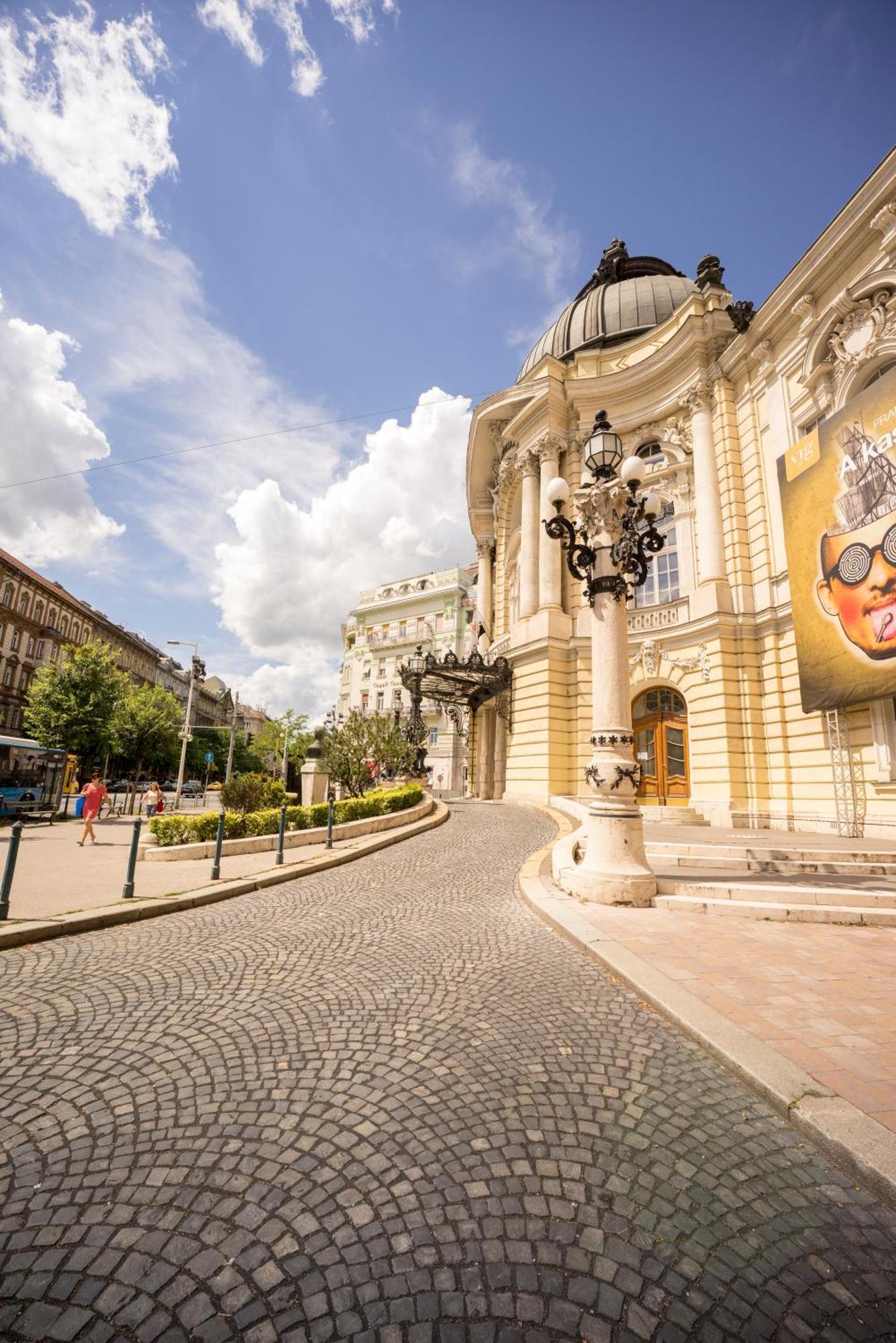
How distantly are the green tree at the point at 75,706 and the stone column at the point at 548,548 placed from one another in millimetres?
21103

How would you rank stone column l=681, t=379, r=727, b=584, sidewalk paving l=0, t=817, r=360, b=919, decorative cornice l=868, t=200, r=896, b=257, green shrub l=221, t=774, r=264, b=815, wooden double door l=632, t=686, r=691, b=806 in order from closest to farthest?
sidewalk paving l=0, t=817, r=360, b=919 → decorative cornice l=868, t=200, r=896, b=257 → green shrub l=221, t=774, r=264, b=815 → stone column l=681, t=379, r=727, b=584 → wooden double door l=632, t=686, r=691, b=806

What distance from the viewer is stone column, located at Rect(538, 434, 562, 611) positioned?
71.4 ft

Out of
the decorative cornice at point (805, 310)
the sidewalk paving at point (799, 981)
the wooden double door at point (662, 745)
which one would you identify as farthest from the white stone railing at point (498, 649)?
the sidewalk paving at point (799, 981)

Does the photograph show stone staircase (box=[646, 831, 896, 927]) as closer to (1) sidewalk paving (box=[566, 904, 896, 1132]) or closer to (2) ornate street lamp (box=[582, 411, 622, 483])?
(1) sidewalk paving (box=[566, 904, 896, 1132])

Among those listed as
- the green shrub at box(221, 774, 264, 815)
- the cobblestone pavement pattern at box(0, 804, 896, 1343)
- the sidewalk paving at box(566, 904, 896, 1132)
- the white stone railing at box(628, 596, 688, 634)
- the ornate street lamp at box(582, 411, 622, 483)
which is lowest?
the cobblestone pavement pattern at box(0, 804, 896, 1343)

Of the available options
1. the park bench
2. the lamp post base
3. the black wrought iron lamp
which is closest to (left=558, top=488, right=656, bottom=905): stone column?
the lamp post base

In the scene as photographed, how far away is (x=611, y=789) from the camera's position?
7578 mm

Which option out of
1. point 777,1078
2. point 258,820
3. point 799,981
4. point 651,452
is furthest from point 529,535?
point 777,1078

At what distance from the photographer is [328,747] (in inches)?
853

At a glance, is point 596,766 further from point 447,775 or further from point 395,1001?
point 447,775

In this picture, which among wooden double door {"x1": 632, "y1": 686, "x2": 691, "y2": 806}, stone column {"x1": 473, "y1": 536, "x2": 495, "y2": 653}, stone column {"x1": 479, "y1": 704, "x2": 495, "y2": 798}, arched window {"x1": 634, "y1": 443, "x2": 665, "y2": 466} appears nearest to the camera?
→ wooden double door {"x1": 632, "y1": 686, "x2": 691, "y2": 806}

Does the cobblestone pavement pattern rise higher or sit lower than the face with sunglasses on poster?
lower

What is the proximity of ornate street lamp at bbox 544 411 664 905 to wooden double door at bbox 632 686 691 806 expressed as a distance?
10.6 metres

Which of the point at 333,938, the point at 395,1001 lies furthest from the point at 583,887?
the point at 395,1001
